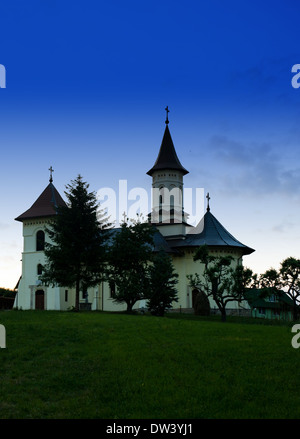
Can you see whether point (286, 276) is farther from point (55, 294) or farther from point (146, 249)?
point (55, 294)

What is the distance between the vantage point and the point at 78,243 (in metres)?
36.0

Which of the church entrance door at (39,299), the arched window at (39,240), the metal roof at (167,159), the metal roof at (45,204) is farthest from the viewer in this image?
the metal roof at (167,159)

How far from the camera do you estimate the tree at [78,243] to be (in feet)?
118

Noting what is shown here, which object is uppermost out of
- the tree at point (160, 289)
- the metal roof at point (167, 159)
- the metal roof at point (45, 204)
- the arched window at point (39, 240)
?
the metal roof at point (167, 159)

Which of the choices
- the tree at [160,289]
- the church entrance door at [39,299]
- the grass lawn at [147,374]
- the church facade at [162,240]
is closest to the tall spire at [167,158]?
the church facade at [162,240]

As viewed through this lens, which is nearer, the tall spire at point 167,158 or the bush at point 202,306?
the bush at point 202,306

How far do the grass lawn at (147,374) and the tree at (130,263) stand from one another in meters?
13.8

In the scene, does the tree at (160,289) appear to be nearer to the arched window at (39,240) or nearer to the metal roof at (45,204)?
the metal roof at (45,204)

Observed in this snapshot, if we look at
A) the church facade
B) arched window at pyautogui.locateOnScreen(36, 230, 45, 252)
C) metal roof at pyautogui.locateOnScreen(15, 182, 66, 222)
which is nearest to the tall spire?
the church facade

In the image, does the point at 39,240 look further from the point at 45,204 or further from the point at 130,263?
the point at 130,263

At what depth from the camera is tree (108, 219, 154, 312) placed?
35906 millimetres

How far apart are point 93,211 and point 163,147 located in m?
21.0
